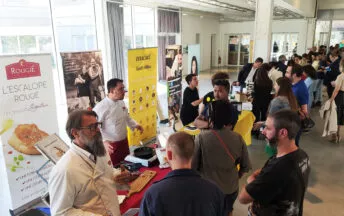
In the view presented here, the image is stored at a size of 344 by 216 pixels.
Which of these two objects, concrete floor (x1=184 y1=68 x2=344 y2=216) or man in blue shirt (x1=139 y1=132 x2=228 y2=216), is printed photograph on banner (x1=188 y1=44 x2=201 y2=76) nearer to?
concrete floor (x1=184 y1=68 x2=344 y2=216)

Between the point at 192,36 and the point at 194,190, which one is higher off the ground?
the point at 192,36

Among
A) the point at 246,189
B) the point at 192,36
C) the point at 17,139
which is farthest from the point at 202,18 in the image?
the point at 246,189

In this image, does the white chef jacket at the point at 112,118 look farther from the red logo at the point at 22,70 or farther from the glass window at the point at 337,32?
the glass window at the point at 337,32

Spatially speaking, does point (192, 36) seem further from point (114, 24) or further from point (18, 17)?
point (18, 17)

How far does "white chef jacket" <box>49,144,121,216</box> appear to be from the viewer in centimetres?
154

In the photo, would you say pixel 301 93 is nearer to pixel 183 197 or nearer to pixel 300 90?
pixel 300 90

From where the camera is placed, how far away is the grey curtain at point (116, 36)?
843cm

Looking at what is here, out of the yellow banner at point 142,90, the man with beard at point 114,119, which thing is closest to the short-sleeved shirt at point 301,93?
the yellow banner at point 142,90

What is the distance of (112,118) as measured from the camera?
3188 mm

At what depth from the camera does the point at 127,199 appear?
2072 millimetres

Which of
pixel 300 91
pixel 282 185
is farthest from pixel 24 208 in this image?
pixel 300 91

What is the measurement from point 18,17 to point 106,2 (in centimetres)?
253

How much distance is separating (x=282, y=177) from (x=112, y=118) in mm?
2189

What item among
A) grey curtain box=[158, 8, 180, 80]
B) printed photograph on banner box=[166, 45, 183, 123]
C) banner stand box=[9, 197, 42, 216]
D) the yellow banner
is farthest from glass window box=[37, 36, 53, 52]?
grey curtain box=[158, 8, 180, 80]
